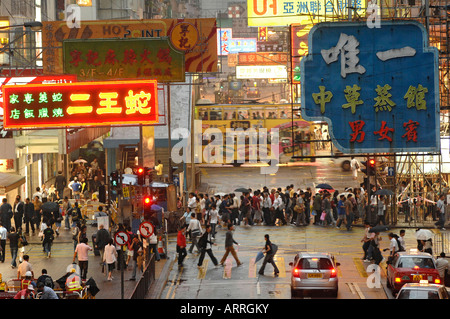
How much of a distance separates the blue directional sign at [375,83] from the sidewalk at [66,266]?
6942 millimetres

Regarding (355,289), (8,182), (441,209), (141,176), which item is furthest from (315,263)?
(8,182)

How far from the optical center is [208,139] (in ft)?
174

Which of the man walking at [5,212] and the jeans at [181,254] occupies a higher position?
the man walking at [5,212]

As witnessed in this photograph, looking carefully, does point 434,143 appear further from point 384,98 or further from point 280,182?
point 280,182

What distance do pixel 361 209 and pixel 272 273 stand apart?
10199 millimetres

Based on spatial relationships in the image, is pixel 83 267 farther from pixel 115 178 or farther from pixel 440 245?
pixel 440 245

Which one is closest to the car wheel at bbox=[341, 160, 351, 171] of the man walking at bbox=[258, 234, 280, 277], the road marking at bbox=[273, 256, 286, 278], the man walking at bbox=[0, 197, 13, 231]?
the road marking at bbox=[273, 256, 286, 278]

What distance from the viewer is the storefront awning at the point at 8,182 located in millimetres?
28406

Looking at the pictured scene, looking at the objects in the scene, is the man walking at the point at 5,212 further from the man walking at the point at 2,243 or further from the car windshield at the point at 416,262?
the car windshield at the point at 416,262

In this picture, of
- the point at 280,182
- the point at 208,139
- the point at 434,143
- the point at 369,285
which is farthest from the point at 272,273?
the point at 208,139

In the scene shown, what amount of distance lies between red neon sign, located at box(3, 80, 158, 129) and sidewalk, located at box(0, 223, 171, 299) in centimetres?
461

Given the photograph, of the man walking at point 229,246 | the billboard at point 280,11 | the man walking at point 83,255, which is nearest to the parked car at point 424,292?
the man walking at point 229,246

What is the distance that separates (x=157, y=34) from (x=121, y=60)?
904cm

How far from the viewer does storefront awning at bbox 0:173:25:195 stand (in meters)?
28.4
